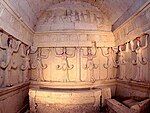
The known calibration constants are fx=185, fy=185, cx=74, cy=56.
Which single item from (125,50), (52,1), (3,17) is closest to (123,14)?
(125,50)

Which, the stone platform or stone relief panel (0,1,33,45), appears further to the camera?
the stone platform

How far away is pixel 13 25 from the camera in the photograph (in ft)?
15.4

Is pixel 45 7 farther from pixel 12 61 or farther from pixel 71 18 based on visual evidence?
pixel 12 61

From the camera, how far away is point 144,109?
4.01 metres

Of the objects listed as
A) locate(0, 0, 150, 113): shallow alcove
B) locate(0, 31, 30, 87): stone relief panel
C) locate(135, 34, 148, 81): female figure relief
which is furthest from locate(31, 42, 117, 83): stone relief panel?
locate(135, 34, 148, 81): female figure relief

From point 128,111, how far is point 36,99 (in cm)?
272

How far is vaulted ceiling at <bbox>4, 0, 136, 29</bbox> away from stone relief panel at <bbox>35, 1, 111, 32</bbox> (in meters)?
0.16

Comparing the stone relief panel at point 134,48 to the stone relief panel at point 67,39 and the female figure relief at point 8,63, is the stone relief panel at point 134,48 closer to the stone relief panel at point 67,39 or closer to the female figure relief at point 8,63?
the stone relief panel at point 67,39

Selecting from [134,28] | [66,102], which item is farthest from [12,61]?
[134,28]

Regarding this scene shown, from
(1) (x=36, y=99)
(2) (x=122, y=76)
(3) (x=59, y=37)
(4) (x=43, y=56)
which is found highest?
(3) (x=59, y=37)

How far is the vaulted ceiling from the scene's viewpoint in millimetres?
4938

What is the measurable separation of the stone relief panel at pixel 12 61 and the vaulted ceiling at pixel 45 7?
77 cm

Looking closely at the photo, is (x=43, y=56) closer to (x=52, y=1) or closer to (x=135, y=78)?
(x=52, y=1)

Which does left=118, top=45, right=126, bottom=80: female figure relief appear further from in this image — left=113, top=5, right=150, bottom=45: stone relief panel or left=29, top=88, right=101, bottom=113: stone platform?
left=29, top=88, right=101, bottom=113: stone platform
